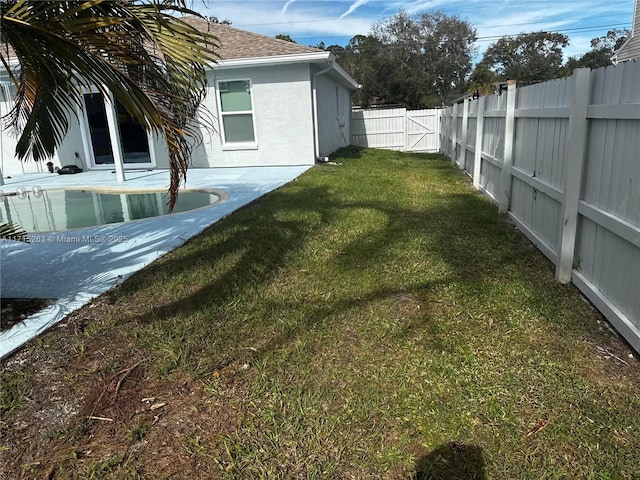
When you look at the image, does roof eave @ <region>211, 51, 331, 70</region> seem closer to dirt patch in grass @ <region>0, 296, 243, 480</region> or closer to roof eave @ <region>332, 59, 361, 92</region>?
roof eave @ <region>332, 59, 361, 92</region>

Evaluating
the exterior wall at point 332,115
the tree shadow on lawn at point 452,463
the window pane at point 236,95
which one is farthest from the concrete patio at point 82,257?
the exterior wall at point 332,115

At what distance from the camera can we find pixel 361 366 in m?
2.97

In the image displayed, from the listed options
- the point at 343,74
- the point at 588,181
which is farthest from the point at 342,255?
the point at 343,74

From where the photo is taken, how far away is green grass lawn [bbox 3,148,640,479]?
222 centimetres

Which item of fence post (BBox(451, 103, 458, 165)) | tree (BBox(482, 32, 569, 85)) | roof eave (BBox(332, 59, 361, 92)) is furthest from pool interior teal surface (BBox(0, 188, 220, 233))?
tree (BBox(482, 32, 569, 85))

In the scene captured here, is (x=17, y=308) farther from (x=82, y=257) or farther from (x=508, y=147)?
(x=508, y=147)

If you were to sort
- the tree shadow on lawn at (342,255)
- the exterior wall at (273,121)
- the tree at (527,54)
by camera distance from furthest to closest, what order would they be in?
the tree at (527,54) < the exterior wall at (273,121) < the tree shadow on lawn at (342,255)

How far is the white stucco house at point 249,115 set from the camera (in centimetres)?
1255

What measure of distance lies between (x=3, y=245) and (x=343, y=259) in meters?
4.27

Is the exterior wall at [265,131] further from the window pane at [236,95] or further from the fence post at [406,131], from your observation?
the fence post at [406,131]

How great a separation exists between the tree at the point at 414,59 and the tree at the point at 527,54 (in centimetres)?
583

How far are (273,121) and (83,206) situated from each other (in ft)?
19.0

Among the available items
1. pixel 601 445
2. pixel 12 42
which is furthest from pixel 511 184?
pixel 12 42

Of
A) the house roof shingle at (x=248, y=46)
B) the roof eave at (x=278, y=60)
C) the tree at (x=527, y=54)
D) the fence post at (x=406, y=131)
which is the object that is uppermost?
the tree at (x=527, y=54)
